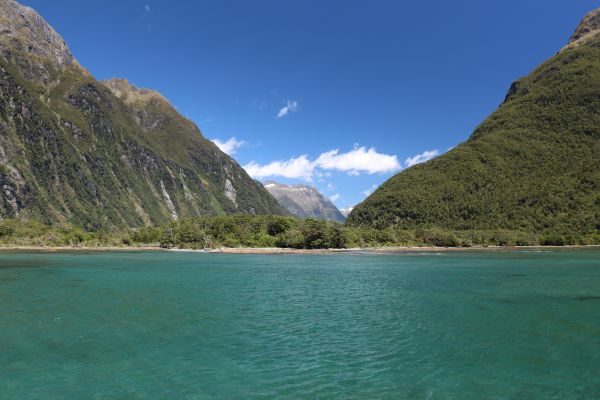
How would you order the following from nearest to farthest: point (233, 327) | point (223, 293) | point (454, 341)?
point (454, 341), point (233, 327), point (223, 293)

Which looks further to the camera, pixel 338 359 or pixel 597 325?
pixel 597 325

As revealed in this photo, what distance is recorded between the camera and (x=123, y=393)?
24.1 meters

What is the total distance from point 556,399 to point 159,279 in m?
73.8

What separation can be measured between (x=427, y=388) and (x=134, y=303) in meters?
40.7

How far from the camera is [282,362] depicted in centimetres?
2973

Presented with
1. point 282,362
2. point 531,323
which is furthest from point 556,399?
point 531,323

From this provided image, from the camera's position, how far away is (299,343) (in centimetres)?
3469

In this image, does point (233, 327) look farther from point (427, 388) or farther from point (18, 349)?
point (427, 388)

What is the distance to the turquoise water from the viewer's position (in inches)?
996

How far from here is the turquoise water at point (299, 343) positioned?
2530 cm

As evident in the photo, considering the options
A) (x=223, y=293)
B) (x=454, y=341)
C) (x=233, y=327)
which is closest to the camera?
(x=454, y=341)

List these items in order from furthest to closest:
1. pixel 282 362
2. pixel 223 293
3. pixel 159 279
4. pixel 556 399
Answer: pixel 159 279 < pixel 223 293 < pixel 282 362 < pixel 556 399

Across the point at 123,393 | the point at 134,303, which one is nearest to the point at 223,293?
the point at 134,303

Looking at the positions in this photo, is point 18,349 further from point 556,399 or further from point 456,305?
point 456,305
